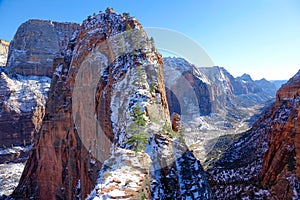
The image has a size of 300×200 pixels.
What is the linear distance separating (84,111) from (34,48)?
298 feet

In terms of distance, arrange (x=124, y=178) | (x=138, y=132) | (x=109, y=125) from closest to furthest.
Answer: (x=124, y=178) → (x=138, y=132) → (x=109, y=125)

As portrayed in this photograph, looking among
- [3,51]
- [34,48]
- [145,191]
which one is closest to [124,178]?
[145,191]

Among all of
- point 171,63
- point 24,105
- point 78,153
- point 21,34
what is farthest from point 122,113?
point 171,63

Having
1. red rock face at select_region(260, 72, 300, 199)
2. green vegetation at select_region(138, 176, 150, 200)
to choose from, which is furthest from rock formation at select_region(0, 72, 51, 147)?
green vegetation at select_region(138, 176, 150, 200)

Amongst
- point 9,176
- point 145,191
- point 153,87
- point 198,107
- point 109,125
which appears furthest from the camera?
point 198,107

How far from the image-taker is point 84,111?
18734 mm

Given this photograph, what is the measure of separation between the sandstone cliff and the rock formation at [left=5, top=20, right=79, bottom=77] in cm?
7277

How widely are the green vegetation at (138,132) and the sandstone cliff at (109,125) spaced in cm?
4

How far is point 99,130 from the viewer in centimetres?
1540

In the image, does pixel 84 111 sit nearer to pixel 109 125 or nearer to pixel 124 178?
pixel 109 125

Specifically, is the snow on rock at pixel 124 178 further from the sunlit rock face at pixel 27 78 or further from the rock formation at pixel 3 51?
the rock formation at pixel 3 51

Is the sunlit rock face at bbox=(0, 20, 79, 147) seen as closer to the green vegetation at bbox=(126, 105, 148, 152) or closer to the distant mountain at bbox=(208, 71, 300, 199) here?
the distant mountain at bbox=(208, 71, 300, 199)

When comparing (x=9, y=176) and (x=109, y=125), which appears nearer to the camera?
(x=109, y=125)

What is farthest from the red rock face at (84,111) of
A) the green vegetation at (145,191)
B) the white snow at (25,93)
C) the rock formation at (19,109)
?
the white snow at (25,93)
